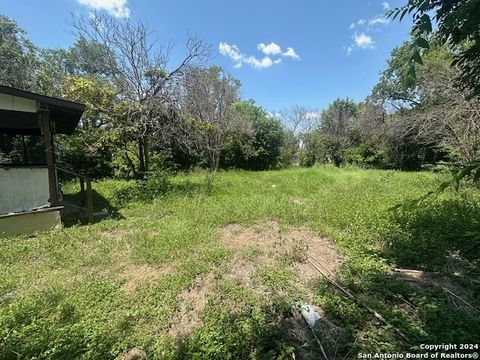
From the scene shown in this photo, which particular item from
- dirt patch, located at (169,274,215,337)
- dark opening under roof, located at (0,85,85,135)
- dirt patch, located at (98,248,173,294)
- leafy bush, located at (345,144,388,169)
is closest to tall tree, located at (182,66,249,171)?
dark opening under roof, located at (0,85,85,135)

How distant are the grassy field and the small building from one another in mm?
406

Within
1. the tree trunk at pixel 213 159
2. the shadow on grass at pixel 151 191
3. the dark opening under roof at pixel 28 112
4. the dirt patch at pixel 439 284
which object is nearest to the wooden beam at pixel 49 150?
the dark opening under roof at pixel 28 112

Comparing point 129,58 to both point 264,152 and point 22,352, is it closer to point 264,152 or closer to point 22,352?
point 22,352

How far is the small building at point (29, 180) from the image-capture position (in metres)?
4.80

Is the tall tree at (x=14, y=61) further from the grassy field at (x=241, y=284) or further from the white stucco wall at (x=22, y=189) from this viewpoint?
the grassy field at (x=241, y=284)

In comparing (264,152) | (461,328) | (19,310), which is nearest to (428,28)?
(461,328)

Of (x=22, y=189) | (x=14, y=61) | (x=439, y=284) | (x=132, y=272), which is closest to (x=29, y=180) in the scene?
(x=22, y=189)

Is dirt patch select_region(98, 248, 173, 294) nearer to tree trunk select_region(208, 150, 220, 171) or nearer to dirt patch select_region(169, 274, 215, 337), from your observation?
dirt patch select_region(169, 274, 215, 337)

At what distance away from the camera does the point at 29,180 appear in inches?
209

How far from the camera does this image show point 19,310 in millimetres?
2521

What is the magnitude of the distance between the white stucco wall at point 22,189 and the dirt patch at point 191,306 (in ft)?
13.4

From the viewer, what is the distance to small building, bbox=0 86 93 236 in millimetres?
4805

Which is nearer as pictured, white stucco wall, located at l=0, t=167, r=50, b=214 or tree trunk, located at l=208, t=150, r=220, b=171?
white stucco wall, located at l=0, t=167, r=50, b=214

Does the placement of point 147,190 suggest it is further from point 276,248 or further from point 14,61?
point 14,61
